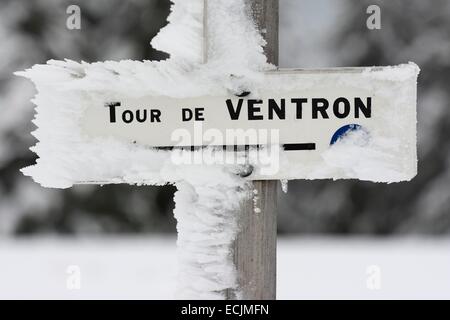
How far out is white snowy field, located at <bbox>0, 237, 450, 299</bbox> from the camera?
365 cm

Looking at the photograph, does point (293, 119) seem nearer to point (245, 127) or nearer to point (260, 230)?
point (245, 127)

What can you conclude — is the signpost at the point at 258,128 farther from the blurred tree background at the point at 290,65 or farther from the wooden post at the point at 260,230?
the blurred tree background at the point at 290,65

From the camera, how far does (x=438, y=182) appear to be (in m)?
5.06

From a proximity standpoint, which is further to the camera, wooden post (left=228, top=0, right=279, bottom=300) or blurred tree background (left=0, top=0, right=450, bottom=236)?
blurred tree background (left=0, top=0, right=450, bottom=236)

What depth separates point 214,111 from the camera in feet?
3.48

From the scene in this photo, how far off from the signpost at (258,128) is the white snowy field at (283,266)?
2.15 meters

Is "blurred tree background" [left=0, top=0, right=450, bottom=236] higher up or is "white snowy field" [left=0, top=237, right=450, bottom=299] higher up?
"blurred tree background" [left=0, top=0, right=450, bottom=236]

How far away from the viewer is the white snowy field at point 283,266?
12.0ft

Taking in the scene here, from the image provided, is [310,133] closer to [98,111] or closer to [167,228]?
[98,111]

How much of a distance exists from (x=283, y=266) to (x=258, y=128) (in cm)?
334

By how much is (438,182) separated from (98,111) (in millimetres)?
4352

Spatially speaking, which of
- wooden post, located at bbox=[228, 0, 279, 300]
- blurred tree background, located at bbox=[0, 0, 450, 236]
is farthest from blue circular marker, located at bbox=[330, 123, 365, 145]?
blurred tree background, located at bbox=[0, 0, 450, 236]

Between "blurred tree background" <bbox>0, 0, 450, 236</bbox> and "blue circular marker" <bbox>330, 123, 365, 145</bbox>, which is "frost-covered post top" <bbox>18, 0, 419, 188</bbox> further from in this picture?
"blurred tree background" <bbox>0, 0, 450, 236</bbox>

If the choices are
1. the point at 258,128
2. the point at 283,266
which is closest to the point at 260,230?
the point at 258,128
